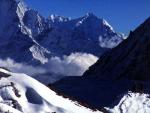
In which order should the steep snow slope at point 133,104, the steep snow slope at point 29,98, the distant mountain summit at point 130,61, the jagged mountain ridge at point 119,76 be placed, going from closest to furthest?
the steep snow slope at point 29,98 → the steep snow slope at point 133,104 → the jagged mountain ridge at point 119,76 → the distant mountain summit at point 130,61

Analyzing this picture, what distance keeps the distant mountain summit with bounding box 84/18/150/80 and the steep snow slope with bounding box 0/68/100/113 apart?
78.6 metres

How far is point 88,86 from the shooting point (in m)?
73.4

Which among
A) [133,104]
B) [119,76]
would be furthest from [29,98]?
[119,76]

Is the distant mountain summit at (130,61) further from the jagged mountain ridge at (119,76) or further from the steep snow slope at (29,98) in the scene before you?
the steep snow slope at (29,98)

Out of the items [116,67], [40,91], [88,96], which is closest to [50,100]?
[40,91]

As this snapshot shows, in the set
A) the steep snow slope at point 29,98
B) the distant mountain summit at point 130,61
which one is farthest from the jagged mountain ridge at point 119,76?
the steep snow slope at point 29,98

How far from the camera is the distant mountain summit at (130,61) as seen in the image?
12556cm

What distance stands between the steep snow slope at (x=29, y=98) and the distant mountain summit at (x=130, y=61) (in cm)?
7860

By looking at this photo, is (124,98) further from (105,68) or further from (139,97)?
(105,68)

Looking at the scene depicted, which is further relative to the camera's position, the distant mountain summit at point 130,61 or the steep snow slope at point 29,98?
the distant mountain summit at point 130,61

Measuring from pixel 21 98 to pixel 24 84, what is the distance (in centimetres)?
169

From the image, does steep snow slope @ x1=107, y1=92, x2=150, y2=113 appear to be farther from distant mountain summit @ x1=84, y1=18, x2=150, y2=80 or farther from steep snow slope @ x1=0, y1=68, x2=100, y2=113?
distant mountain summit @ x1=84, y1=18, x2=150, y2=80

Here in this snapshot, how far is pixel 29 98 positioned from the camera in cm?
3709

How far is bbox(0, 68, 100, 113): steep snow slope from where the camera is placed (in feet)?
118
